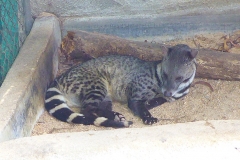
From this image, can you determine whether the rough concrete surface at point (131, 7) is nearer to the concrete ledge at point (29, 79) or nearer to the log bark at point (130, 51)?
the concrete ledge at point (29, 79)

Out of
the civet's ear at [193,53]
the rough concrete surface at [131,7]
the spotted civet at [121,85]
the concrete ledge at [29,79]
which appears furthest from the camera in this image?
the rough concrete surface at [131,7]

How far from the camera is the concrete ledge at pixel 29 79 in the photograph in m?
3.51

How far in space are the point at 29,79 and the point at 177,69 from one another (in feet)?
5.29

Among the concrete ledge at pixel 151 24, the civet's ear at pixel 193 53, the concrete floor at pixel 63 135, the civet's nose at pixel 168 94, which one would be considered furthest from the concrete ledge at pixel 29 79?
the civet's ear at pixel 193 53

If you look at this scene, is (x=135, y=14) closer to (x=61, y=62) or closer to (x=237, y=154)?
(x=61, y=62)

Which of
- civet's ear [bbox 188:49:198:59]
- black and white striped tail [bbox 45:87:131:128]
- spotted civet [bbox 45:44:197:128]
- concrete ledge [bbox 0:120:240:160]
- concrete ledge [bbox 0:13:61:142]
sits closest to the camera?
concrete ledge [bbox 0:120:240:160]

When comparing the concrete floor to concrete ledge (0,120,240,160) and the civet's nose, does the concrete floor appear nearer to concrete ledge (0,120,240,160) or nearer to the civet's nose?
concrete ledge (0,120,240,160)

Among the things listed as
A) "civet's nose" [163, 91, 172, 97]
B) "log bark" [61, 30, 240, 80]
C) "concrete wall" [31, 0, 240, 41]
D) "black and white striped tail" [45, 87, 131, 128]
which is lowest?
"black and white striped tail" [45, 87, 131, 128]

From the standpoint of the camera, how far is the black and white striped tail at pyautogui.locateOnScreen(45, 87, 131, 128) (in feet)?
13.6

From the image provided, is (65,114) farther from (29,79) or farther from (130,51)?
(130,51)

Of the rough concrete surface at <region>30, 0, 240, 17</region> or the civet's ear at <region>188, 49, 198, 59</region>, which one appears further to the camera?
the rough concrete surface at <region>30, 0, 240, 17</region>

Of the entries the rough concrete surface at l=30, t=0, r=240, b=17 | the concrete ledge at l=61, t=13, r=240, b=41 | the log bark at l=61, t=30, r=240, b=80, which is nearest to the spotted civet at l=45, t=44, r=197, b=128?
the log bark at l=61, t=30, r=240, b=80

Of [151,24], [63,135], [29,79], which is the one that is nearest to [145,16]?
[151,24]

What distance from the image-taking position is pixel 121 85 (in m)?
5.03
